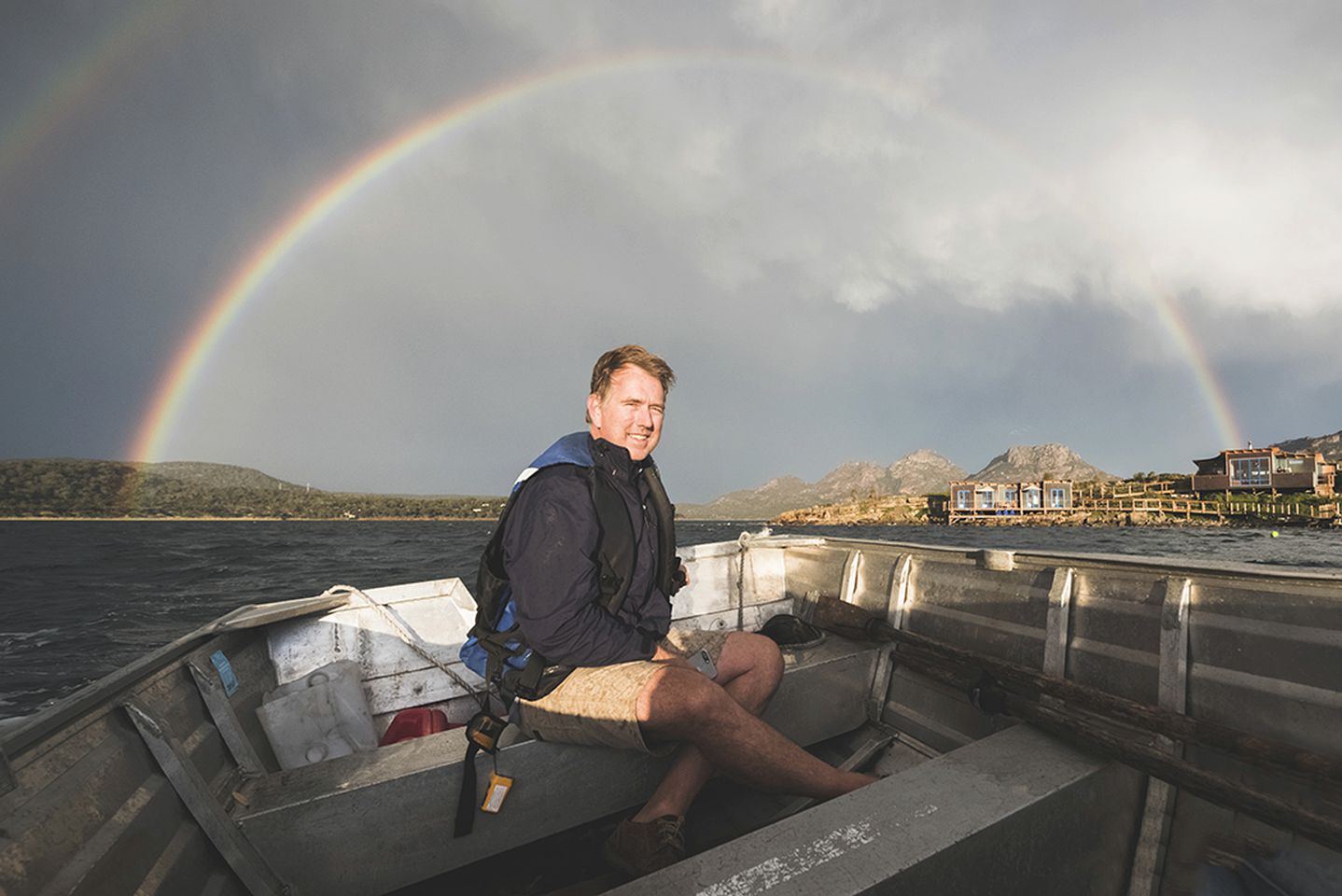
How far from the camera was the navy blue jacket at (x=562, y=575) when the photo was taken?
8.13 feet

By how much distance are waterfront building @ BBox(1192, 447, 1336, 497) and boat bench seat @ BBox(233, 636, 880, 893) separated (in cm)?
10151

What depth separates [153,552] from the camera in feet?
118

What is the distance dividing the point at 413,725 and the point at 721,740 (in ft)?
7.91

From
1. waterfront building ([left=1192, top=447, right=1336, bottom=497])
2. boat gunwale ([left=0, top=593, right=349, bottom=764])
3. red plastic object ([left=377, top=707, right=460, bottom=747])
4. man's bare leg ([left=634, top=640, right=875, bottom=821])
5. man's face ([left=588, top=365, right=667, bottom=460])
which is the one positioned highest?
waterfront building ([left=1192, top=447, right=1336, bottom=497])

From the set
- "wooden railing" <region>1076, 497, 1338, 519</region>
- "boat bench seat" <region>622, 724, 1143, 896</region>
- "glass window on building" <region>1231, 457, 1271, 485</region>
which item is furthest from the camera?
"glass window on building" <region>1231, 457, 1271, 485</region>

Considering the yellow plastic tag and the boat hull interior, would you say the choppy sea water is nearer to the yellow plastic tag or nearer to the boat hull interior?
the boat hull interior

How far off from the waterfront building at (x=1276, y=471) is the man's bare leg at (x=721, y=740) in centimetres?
10084

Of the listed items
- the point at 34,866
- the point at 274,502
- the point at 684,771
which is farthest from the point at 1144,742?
the point at 274,502

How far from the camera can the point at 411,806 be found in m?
2.46

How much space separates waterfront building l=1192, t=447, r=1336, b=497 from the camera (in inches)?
2712

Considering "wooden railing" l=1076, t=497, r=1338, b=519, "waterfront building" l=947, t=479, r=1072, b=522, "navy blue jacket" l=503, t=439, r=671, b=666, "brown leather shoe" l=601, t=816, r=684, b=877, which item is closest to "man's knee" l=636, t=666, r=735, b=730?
"navy blue jacket" l=503, t=439, r=671, b=666

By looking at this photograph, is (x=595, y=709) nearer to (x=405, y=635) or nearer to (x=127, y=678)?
(x=127, y=678)

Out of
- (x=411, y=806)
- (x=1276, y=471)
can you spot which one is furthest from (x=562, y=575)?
(x=1276, y=471)

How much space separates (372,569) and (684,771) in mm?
27307
